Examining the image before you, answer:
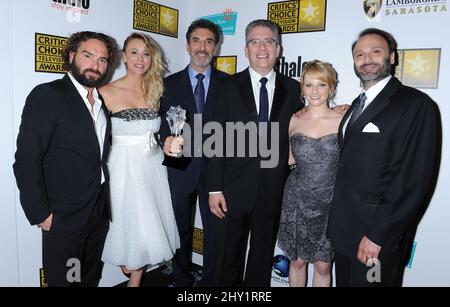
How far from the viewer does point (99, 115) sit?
2.50 metres

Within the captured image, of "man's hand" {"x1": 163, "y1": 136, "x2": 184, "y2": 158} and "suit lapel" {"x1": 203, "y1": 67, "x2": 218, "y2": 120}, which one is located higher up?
"suit lapel" {"x1": 203, "y1": 67, "x2": 218, "y2": 120}

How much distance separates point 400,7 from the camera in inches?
115

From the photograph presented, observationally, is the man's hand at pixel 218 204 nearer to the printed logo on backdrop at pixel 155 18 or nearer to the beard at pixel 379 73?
the beard at pixel 379 73

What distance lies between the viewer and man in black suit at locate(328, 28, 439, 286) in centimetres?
201

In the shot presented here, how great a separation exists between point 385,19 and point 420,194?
176 cm

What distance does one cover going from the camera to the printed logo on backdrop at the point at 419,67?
9.22ft

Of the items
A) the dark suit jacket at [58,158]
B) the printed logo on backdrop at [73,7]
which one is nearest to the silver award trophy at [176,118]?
the dark suit jacket at [58,158]

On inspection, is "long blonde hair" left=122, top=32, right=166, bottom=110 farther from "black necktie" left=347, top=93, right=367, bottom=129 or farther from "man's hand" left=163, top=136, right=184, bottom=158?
"black necktie" left=347, top=93, right=367, bottom=129

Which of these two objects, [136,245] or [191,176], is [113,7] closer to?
[191,176]

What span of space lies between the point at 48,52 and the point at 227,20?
6.64 ft

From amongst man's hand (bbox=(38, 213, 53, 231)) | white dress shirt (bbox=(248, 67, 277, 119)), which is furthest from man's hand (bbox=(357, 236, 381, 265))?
man's hand (bbox=(38, 213, 53, 231))

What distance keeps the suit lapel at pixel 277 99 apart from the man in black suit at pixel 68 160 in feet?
4.27

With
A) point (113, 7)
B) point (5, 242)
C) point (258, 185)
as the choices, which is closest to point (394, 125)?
point (258, 185)

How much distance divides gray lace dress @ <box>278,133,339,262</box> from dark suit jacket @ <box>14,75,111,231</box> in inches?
58.4
